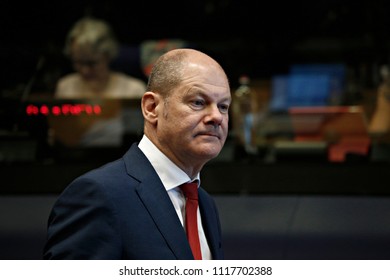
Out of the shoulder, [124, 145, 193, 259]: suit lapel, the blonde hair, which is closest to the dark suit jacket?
[124, 145, 193, 259]: suit lapel

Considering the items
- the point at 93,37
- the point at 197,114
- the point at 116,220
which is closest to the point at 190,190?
the point at 197,114

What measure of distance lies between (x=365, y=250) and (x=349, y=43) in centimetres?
138

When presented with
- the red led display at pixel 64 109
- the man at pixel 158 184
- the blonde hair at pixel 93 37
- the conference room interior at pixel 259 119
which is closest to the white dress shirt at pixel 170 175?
the man at pixel 158 184

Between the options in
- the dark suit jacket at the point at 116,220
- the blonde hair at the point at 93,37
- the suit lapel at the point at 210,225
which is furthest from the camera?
the blonde hair at the point at 93,37

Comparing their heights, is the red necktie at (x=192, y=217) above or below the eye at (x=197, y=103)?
below

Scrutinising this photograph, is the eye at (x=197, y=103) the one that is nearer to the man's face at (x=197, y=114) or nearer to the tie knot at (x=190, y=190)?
the man's face at (x=197, y=114)

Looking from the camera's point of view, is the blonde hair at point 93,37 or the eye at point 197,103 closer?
the eye at point 197,103

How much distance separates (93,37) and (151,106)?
317cm

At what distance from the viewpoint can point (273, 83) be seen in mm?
5301

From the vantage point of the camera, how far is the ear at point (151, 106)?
8.14ft

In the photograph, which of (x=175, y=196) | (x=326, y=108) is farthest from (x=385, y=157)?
(x=175, y=196)

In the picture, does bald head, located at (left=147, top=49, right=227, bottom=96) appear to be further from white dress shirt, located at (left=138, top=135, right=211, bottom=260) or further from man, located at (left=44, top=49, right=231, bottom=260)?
white dress shirt, located at (left=138, top=135, right=211, bottom=260)

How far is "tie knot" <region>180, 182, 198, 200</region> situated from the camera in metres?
2.46

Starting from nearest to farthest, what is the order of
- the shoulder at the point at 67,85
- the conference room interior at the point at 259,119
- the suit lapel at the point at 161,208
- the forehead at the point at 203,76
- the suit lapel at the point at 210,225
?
1. the suit lapel at the point at 161,208
2. the forehead at the point at 203,76
3. the suit lapel at the point at 210,225
4. the conference room interior at the point at 259,119
5. the shoulder at the point at 67,85
